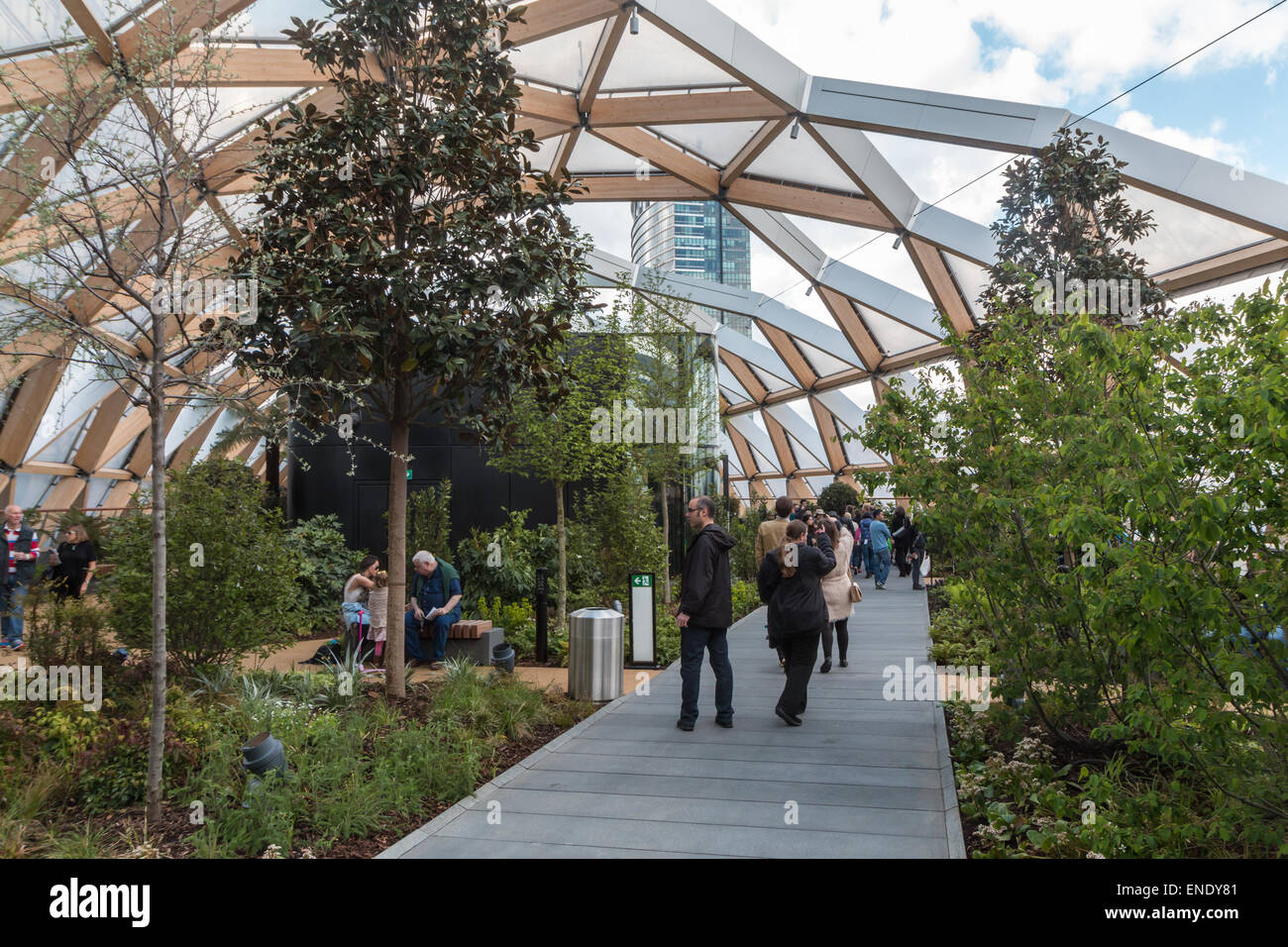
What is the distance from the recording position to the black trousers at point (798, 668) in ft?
22.7

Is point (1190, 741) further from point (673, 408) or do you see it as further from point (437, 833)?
point (673, 408)

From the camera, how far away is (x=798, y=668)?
6.98 metres

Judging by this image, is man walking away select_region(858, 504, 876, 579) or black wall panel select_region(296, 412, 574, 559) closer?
black wall panel select_region(296, 412, 574, 559)

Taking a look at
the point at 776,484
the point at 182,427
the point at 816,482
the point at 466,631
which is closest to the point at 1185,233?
the point at 466,631

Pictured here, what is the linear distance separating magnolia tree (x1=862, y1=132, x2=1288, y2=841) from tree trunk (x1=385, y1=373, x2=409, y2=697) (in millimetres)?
3905

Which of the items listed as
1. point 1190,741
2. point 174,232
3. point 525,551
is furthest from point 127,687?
point 525,551

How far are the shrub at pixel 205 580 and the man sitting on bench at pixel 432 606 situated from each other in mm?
2619

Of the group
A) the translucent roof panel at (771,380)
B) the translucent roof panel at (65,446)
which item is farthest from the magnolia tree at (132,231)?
the translucent roof panel at (771,380)

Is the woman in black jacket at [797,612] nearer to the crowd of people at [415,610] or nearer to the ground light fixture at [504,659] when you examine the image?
the ground light fixture at [504,659]

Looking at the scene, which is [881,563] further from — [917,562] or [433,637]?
[433,637]

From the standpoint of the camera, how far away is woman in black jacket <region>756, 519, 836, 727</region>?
6891 mm

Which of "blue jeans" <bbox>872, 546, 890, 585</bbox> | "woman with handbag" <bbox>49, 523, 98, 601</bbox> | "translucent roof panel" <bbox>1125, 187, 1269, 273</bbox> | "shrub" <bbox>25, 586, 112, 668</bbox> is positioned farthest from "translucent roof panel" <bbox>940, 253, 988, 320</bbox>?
"woman with handbag" <bbox>49, 523, 98, 601</bbox>

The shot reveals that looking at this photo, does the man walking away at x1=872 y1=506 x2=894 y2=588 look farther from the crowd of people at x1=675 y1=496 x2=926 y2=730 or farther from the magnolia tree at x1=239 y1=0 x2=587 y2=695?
the magnolia tree at x1=239 y1=0 x2=587 y2=695
